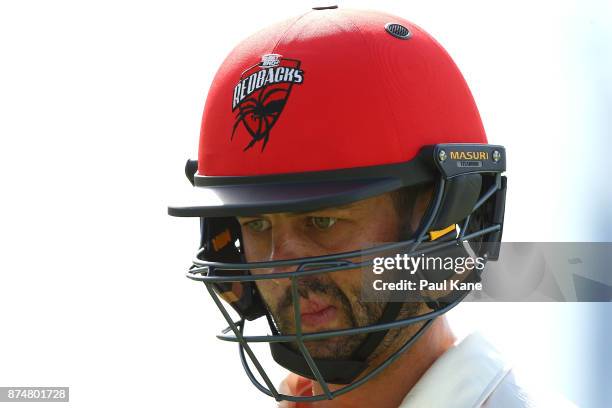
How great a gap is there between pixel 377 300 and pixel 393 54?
485 mm

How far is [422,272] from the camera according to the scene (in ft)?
5.27

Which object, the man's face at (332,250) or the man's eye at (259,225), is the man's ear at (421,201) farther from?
the man's eye at (259,225)

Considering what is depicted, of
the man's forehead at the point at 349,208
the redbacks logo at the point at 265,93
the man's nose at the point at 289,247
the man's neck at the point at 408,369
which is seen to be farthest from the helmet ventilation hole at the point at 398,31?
the man's neck at the point at 408,369

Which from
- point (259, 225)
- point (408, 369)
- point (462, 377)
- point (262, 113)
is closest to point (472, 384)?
point (462, 377)

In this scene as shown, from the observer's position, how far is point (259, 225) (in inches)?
67.0

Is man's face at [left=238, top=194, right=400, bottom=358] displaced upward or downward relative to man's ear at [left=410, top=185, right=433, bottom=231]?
downward

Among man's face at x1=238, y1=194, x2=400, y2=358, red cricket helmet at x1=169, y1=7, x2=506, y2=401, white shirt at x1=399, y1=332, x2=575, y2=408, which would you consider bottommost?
white shirt at x1=399, y1=332, x2=575, y2=408

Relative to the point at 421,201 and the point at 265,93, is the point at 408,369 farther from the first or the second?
the point at 265,93

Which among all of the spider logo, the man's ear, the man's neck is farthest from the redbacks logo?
the man's neck

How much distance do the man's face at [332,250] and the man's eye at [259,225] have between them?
34 mm

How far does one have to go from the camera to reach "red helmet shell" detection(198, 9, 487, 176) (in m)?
1.58

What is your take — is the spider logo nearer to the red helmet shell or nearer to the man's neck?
the red helmet shell

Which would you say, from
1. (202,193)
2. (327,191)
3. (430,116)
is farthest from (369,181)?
(202,193)

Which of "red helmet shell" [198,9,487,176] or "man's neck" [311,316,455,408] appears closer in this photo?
"red helmet shell" [198,9,487,176]
